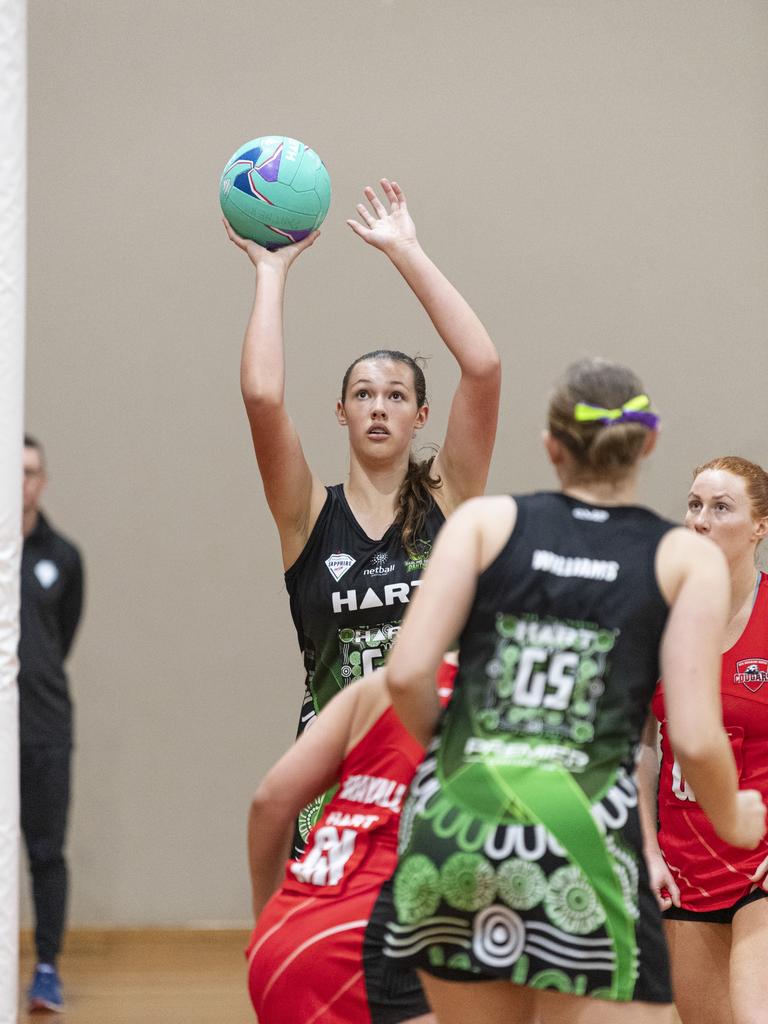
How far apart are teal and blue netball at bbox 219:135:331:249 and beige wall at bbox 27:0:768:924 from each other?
7.31 ft

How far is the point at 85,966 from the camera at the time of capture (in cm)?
482

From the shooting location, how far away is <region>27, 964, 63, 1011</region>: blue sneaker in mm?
4250

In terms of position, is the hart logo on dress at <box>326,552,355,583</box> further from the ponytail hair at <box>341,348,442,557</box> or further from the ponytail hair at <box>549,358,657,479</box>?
the ponytail hair at <box>549,358,657,479</box>

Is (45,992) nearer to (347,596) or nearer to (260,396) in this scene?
(347,596)

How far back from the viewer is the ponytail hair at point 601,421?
5.93ft

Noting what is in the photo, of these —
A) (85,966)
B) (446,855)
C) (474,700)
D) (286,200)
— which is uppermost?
(286,200)

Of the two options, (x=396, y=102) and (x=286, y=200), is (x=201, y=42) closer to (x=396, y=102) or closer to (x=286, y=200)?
(x=396, y=102)

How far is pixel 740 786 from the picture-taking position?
2842mm

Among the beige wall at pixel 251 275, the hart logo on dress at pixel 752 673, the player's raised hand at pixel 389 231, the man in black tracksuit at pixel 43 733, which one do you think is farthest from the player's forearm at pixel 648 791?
the beige wall at pixel 251 275

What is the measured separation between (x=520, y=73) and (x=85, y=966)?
3.89 metres

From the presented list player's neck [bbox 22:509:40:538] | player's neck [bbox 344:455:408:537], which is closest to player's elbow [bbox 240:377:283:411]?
player's neck [bbox 344:455:408:537]

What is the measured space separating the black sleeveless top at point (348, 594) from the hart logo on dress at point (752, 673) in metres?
0.73

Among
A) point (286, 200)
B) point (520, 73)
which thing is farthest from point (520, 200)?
point (286, 200)

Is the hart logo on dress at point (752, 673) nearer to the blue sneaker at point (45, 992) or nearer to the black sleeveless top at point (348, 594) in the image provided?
the black sleeveless top at point (348, 594)
